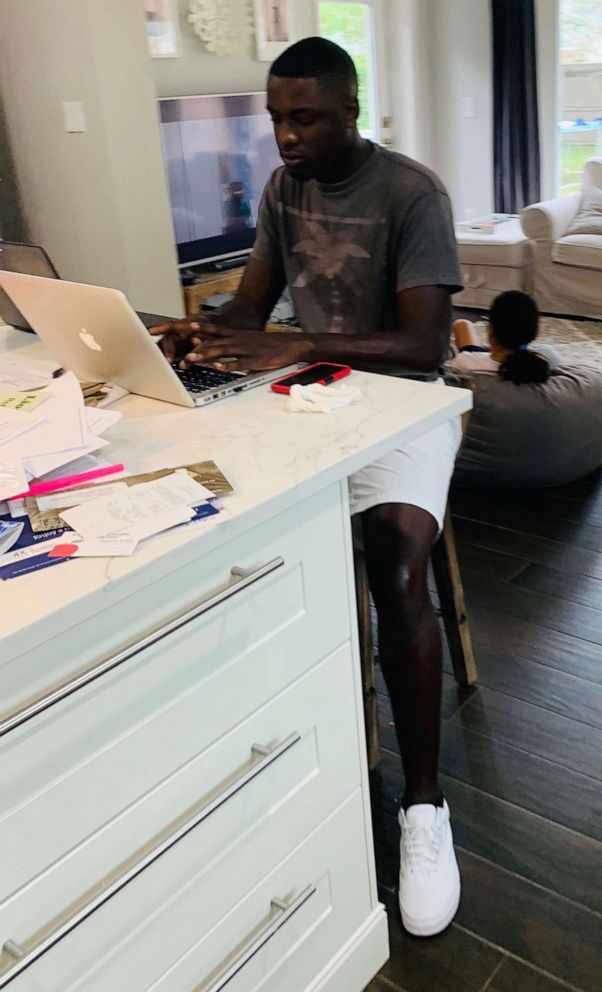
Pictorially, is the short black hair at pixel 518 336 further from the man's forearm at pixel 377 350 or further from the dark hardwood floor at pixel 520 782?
the man's forearm at pixel 377 350

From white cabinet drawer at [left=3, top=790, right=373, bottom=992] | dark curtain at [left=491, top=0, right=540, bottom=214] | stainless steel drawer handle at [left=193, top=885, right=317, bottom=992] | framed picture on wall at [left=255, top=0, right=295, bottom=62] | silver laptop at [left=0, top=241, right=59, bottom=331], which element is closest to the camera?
white cabinet drawer at [left=3, top=790, right=373, bottom=992]

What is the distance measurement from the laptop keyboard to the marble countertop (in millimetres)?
54

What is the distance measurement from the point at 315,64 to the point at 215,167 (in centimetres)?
324

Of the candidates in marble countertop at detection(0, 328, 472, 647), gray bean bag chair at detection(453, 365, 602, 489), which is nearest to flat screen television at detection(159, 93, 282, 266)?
gray bean bag chair at detection(453, 365, 602, 489)

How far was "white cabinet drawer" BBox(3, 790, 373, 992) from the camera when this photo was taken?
0.86m

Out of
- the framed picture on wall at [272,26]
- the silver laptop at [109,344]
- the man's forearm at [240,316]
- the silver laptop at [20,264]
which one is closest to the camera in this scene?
the silver laptop at [109,344]

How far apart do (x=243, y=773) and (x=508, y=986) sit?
59cm

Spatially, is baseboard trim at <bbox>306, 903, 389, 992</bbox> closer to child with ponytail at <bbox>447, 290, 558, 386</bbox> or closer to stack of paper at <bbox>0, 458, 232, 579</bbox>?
stack of paper at <bbox>0, 458, 232, 579</bbox>

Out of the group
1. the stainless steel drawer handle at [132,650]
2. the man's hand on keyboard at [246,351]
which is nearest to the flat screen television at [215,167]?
the man's hand on keyboard at [246,351]

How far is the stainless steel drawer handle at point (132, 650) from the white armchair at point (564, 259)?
12.9 feet

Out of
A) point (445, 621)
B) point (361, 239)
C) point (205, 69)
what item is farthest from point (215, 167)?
point (445, 621)

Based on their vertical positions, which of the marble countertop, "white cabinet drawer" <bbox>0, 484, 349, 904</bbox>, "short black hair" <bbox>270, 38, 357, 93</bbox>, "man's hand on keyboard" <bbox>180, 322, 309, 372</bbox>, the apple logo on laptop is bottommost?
"white cabinet drawer" <bbox>0, 484, 349, 904</bbox>

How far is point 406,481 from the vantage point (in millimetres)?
1355

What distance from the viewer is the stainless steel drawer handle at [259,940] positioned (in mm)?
1006
